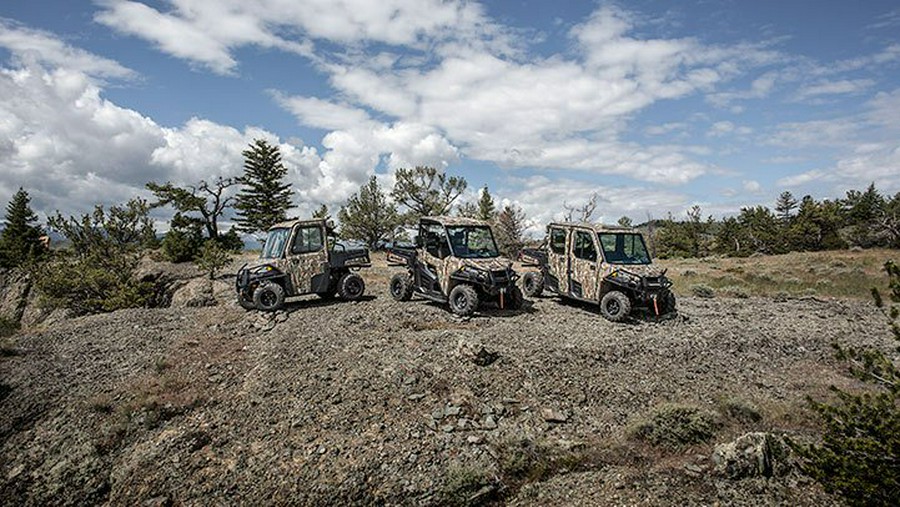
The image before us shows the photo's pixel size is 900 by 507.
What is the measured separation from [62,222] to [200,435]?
25.5 meters

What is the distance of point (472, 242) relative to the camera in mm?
12938

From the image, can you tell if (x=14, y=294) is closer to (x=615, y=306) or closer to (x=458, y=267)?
(x=458, y=267)

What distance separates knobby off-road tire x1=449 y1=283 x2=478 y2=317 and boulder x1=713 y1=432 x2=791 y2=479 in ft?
22.5

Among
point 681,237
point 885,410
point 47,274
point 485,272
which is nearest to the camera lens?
point 885,410

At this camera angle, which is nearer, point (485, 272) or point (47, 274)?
point (485, 272)

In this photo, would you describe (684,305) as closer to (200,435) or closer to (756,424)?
(756,424)

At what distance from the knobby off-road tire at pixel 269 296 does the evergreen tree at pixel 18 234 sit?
37430 mm

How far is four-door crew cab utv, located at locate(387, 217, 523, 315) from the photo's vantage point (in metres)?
12.0

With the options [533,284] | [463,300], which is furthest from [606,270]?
[463,300]

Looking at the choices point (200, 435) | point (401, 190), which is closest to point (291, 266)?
point (200, 435)

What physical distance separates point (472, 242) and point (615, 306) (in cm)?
439

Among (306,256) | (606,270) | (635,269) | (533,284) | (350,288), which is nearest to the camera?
(635,269)

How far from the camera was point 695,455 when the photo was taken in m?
6.05

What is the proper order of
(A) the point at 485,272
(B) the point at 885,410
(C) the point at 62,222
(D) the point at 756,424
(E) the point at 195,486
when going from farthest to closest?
1. (C) the point at 62,222
2. (A) the point at 485,272
3. (D) the point at 756,424
4. (E) the point at 195,486
5. (B) the point at 885,410
